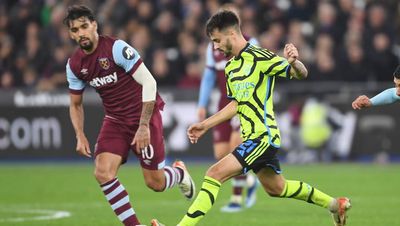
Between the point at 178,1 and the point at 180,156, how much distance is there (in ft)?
14.7

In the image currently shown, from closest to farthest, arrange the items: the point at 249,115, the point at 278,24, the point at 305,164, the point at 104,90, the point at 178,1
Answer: the point at 249,115, the point at 104,90, the point at 305,164, the point at 278,24, the point at 178,1

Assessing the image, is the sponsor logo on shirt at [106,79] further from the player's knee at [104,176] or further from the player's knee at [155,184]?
the player's knee at [155,184]

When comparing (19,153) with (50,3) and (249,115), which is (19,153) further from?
(249,115)

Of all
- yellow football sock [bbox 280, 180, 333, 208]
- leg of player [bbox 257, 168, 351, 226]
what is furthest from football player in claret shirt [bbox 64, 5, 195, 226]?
yellow football sock [bbox 280, 180, 333, 208]

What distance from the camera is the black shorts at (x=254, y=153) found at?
896 centimetres

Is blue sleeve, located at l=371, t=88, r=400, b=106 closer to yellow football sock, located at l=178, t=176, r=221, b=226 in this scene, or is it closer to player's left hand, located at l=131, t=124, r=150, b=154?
yellow football sock, located at l=178, t=176, r=221, b=226

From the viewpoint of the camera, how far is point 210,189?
8875 millimetres

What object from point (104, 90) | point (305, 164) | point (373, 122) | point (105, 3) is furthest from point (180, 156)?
point (104, 90)

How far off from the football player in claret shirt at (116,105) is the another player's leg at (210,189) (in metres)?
0.79

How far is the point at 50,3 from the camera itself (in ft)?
79.4

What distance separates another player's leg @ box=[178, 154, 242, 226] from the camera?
8750 millimetres

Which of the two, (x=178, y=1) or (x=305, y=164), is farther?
(x=178, y=1)

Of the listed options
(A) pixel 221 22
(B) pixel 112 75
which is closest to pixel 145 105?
(B) pixel 112 75

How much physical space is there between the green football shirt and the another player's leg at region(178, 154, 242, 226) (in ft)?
1.02
